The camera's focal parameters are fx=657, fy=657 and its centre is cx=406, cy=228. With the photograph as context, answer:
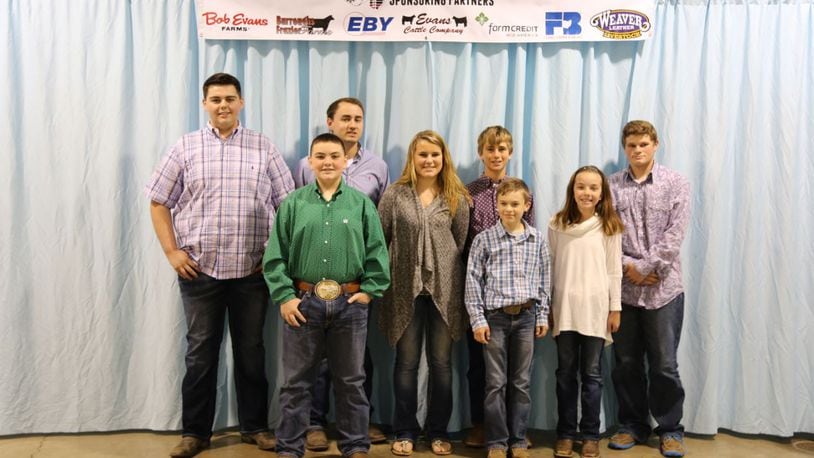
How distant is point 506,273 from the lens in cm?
273

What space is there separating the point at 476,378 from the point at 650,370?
0.79m

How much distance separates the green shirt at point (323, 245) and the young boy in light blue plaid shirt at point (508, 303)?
427mm

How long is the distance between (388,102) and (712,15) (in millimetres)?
Answer: 1596

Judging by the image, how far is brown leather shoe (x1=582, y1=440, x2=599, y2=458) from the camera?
9.39ft

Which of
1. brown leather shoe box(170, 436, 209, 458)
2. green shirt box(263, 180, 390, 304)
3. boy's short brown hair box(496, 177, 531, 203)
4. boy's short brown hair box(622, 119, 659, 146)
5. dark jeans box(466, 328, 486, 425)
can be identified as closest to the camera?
green shirt box(263, 180, 390, 304)

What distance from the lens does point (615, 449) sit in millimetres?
3004

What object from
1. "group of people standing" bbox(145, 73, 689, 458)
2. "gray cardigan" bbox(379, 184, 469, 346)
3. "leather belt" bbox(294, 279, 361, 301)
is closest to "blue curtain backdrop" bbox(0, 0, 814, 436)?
"group of people standing" bbox(145, 73, 689, 458)

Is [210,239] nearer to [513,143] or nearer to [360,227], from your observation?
[360,227]

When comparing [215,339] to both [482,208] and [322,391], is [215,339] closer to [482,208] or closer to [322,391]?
[322,391]

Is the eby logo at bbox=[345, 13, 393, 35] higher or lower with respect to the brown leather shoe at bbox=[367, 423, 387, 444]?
higher

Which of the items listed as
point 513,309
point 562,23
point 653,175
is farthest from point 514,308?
point 562,23

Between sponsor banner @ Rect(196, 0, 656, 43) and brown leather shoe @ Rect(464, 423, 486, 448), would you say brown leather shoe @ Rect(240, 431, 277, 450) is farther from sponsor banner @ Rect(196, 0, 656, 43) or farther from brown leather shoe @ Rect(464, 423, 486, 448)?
sponsor banner @ Rect(196, 0, 656, 43)

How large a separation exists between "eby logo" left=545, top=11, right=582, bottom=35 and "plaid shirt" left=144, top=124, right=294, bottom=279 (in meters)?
1.47

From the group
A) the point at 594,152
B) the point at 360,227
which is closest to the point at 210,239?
the point at 360,227
